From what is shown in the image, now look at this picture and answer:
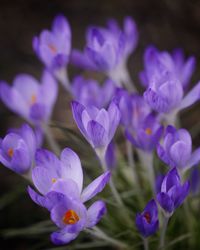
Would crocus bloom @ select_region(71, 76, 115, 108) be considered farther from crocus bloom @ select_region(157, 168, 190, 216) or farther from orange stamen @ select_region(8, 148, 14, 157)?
crocus bloom @ select_region(157, 168, 190, 216)

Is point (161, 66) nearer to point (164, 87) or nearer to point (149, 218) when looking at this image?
point (164, 87)

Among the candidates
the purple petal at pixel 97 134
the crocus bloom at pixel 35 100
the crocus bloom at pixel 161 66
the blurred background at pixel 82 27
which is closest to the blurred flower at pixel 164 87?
the crocus bloom at pixel 161 66

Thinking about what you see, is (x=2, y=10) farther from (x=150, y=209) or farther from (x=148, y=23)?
(x=150, y=209)

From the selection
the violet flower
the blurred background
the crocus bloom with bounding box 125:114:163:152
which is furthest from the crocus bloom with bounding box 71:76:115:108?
the blurred background

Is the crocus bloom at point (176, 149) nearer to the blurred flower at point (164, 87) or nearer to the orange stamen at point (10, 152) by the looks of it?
the blurred flower at point (164, 87)

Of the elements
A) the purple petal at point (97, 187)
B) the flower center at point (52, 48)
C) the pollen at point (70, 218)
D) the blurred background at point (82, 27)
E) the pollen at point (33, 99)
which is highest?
the flower center at point (52, 48)

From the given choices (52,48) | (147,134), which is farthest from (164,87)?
(52,48)
